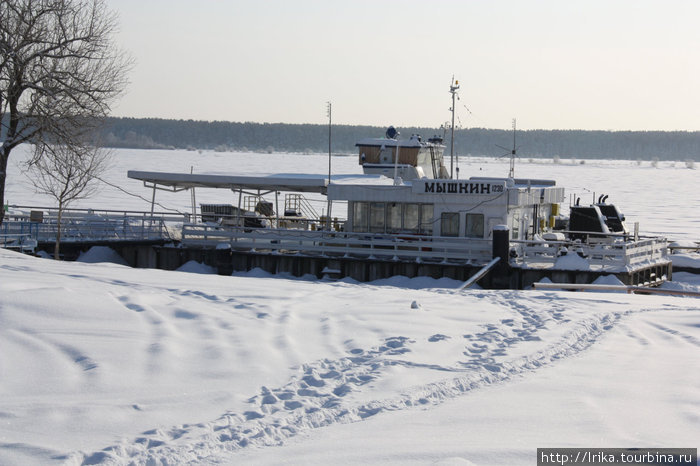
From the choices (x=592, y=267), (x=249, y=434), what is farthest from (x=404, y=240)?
(x=249, y=434)

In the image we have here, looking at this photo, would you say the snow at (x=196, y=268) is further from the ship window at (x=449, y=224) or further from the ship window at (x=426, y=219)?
the ship window at (x=449, y=224)

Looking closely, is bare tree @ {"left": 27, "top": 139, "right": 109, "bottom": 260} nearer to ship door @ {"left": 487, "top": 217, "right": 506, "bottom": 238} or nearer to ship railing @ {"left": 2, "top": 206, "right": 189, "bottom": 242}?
ship railing @ {"left": 2, "top": 206, "right": 189, "bottom": 242}

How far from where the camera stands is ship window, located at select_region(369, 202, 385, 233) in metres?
29.1

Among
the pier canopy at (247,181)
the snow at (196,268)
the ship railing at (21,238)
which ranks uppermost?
the pier canopy at (247,181)

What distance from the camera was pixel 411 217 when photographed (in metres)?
28.8

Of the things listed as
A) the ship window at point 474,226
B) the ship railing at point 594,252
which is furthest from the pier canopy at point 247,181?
the ship railing at point 594,252

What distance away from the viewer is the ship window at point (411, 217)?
2870 cm

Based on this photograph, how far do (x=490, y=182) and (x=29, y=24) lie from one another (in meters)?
14.7

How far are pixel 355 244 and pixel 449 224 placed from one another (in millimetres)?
3257

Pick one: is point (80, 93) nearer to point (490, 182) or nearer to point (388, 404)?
point (490, 182)

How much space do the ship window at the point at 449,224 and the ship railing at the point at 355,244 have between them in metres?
0.61

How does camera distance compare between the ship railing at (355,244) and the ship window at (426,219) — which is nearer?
the ship railing at (355,244)

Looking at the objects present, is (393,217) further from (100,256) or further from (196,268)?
(100,256)

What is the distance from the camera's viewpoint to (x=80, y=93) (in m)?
23.3
